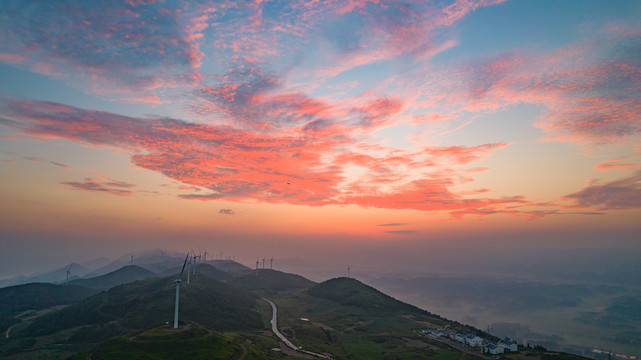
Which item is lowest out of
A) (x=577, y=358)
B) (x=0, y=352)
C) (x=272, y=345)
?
(x=0, y=352)

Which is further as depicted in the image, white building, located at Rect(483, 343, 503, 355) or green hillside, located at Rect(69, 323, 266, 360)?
white building, located at Rect(483, 343, 503, 355)

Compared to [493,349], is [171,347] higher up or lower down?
higher up

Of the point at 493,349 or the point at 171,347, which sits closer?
the point at 171,347

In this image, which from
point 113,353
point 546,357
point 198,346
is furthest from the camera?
point 546,357

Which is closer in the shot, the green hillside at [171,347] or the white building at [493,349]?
the green hillside at [171,347]

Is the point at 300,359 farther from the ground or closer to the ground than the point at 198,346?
closer to the ground

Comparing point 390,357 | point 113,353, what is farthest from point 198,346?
point 390,357

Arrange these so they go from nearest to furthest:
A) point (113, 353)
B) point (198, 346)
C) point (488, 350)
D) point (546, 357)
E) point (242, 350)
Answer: point (113, 353), point (198, 346), point (242, 350), point (546, 357), point (488, 350)

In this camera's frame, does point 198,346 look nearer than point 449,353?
Yes

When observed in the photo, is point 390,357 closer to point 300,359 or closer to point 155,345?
point 300,359

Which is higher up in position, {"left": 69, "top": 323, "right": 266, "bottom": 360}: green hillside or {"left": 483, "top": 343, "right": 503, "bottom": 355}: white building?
{"left": 69, "top": 323, "right": 266, "bottom": 360}: green hillside

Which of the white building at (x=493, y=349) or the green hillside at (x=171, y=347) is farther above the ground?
the green hillside at (x=171, y=347)
